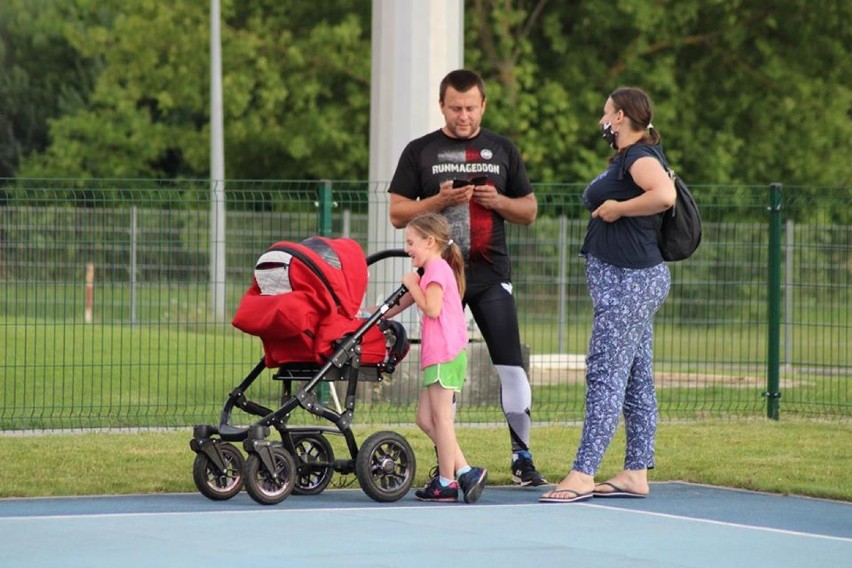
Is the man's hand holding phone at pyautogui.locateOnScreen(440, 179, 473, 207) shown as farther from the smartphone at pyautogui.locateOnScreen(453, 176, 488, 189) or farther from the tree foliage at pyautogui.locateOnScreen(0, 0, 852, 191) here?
the tree foliage at pyautogui.locateOnScreen(0, 0, 852, 191)

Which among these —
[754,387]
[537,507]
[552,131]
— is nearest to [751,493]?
[537,507]

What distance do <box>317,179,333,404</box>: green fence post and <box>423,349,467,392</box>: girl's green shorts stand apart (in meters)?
4.46

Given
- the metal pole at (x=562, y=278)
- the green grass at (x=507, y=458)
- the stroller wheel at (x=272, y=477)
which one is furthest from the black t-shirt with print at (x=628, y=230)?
the metal pole at (x=562, y=278)

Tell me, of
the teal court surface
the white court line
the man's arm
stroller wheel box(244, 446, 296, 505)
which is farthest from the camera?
the man's arm

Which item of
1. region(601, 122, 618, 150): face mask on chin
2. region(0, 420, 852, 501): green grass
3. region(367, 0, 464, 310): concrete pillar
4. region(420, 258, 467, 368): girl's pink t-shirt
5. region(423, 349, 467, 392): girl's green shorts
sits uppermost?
region(367, 0, 464, 310): concrete pillar

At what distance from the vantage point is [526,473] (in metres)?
9.95

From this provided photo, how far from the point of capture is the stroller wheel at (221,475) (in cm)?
933

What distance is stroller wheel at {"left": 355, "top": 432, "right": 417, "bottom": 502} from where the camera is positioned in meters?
9.30

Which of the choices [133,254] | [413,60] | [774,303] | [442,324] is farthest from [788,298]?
[442,324]

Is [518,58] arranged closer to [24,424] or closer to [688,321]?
[688,321]

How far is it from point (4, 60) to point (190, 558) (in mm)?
48842

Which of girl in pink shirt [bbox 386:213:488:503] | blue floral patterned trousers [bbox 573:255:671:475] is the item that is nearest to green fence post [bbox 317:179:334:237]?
girl in pink shirt [bbox 386:213:488:503]

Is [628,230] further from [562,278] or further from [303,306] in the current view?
[562,278]

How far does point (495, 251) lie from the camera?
9961 mm
